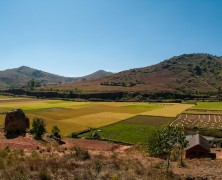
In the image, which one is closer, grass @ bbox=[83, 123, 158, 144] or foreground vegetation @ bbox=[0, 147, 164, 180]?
foreground vegetation @ bbox=[0, 147, 164, 180]

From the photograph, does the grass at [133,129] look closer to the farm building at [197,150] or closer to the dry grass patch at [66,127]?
the dry grass patch at [66,127]

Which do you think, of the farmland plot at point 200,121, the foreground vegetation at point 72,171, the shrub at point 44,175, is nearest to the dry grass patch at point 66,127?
the farmland plot at point 200,121

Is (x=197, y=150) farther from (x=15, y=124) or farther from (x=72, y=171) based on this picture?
(x=72, y=171)

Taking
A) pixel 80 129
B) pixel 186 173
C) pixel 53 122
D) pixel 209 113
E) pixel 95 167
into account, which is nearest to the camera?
pixel 95 167

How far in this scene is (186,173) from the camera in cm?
2203

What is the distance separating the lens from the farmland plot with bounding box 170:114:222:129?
273ft

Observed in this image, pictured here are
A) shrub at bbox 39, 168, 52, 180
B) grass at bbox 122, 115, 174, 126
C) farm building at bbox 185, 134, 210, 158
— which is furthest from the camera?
grass at bbox 122, 115, 174, 126

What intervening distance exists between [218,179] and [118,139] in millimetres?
45314

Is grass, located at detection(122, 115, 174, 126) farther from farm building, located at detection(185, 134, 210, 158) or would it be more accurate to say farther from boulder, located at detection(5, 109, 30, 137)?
boulder, located at detection(5, 109, 30, 137)

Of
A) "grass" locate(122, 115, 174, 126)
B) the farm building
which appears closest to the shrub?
the farm building

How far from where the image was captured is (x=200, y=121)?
297 feet

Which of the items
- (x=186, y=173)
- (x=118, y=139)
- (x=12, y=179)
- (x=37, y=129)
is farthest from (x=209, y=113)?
(x=12, y=179)

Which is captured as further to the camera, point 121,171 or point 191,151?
point 191,151

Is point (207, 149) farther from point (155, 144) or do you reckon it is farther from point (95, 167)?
point (95, 167)
